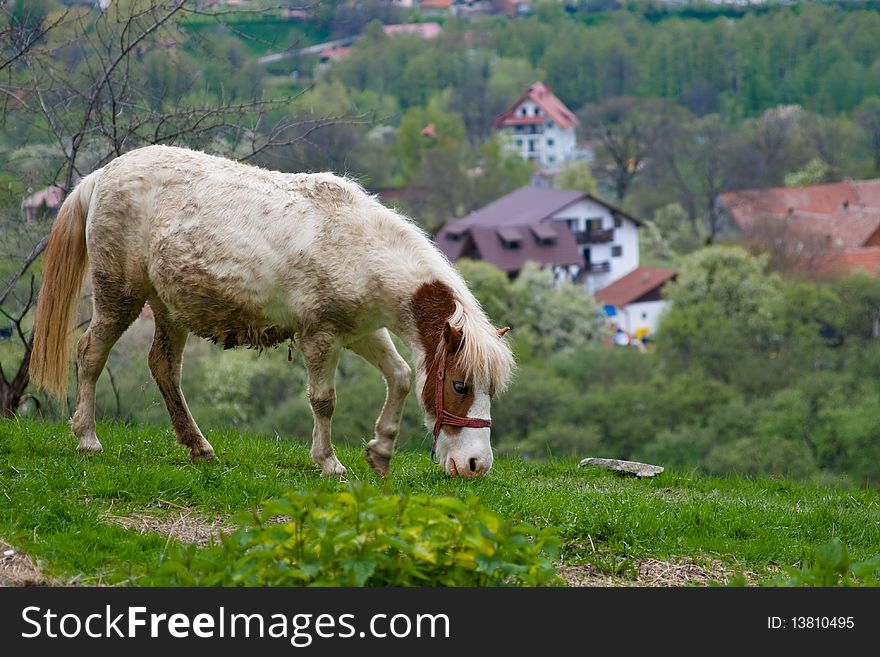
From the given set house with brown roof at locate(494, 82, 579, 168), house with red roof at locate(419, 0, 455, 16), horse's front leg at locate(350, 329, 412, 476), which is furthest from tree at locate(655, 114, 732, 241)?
horse's front leg at locate(350, 329, 412, 476)

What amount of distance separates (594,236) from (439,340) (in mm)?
76026

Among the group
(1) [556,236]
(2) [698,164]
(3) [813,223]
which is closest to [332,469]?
(1) [556,236]

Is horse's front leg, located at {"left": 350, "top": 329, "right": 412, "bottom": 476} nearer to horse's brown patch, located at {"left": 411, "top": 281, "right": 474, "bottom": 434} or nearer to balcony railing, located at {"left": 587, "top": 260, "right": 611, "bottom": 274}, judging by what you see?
horse's brown patch, located at {"left": 411, "top": 281, "right": 474, "bottom": 434}

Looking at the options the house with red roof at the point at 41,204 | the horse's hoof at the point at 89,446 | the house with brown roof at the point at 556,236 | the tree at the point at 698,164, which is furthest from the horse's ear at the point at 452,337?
Answer: the tree at the point at 698,164

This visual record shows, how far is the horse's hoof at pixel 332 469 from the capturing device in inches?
256

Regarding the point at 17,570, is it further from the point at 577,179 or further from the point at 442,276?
the point at 577,179

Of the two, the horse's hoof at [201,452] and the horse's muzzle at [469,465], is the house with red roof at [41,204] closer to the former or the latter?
the horse's hoof at [201,452]

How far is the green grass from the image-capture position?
511 centimetres

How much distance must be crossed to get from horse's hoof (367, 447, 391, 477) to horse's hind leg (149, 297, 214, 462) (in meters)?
1.05

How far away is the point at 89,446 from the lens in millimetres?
6750

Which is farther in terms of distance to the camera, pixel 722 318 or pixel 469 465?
pixel 722 318

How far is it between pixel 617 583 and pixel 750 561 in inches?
34.1

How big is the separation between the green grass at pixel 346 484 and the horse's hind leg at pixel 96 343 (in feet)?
0.82
